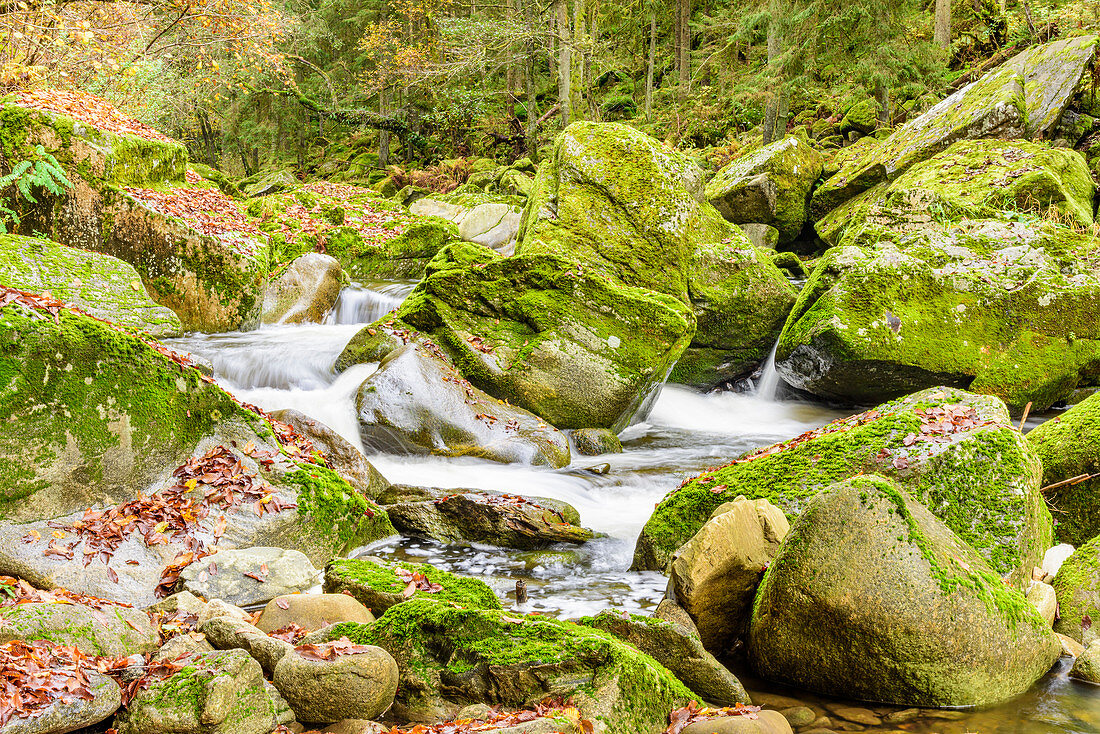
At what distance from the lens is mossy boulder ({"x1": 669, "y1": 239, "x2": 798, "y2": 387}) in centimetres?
1174

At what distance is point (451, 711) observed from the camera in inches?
137

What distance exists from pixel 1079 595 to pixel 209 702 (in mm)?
5071

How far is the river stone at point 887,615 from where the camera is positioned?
388 cm

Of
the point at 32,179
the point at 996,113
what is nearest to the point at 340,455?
the point at 32,179

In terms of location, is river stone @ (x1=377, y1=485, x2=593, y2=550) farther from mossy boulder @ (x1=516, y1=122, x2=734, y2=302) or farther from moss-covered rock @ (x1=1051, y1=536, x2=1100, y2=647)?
mossy boulder @ (x1=516, y1=122, x2=734, y2=302)

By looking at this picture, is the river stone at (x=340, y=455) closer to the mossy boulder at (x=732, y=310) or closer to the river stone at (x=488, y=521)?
the river stone at (x=488, y=521)

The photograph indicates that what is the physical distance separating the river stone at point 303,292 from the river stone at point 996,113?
10843mm

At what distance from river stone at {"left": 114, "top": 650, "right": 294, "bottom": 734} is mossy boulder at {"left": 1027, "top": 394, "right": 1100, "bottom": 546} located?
583 cm

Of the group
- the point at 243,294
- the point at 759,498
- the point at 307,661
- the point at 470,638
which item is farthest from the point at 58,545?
the point at 243,294

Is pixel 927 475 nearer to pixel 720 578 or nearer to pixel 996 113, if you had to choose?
pixel 720 578

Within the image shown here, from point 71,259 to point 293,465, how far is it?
5.27 meters

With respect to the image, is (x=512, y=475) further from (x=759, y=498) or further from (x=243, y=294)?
(x=243, y=294)

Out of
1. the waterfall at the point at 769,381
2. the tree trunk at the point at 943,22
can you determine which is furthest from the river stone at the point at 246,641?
the tree trunk at the point at 943,22

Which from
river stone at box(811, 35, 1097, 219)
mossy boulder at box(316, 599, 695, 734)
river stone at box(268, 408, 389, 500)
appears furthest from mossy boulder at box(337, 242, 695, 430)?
river stone at box(811, 35, 1097, 219)
